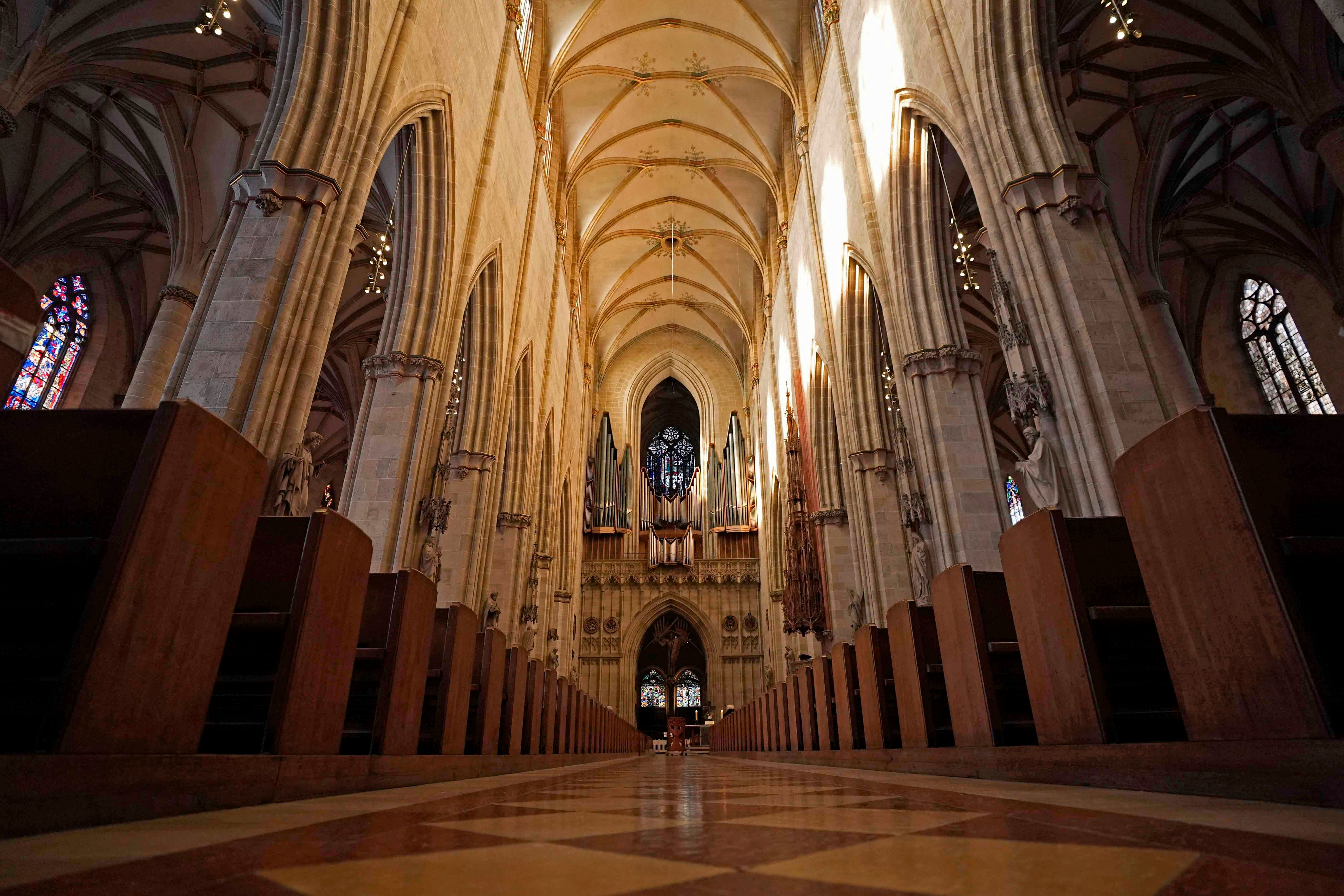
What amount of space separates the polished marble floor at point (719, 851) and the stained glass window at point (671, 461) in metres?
25.9

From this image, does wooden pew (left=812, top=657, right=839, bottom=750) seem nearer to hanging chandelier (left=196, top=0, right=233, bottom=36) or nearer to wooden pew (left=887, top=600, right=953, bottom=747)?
wooden pew (left=887, top=600, right=953, bottom=747)

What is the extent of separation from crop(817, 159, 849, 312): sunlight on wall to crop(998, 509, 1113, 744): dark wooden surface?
9.41 m

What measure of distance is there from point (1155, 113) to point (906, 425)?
26.9ft

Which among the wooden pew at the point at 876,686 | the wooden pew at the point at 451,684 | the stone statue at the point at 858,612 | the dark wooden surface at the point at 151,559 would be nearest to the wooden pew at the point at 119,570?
the dark wooden surface at the point at 151,559

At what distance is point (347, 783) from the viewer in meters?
2.58

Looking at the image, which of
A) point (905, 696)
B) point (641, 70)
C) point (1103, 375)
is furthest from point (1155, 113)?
point (905, 696)

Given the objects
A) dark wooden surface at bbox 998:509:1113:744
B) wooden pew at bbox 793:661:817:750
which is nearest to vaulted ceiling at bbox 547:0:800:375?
wooden pew at bbox 793:661:817:750

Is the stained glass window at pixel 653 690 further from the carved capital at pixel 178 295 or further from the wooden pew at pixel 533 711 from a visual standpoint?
the wooden pew at pixel 533 711

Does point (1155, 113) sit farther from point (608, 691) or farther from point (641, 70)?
point (608, 691)

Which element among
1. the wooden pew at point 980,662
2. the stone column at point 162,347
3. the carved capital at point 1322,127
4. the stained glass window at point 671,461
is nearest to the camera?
the wooden pew at point 980,662

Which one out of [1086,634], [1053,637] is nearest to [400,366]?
[1053,637]

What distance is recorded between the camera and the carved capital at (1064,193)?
19.8 ft

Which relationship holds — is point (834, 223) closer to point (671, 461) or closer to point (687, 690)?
point (671, 461)

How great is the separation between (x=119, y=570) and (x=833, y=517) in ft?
42.8
